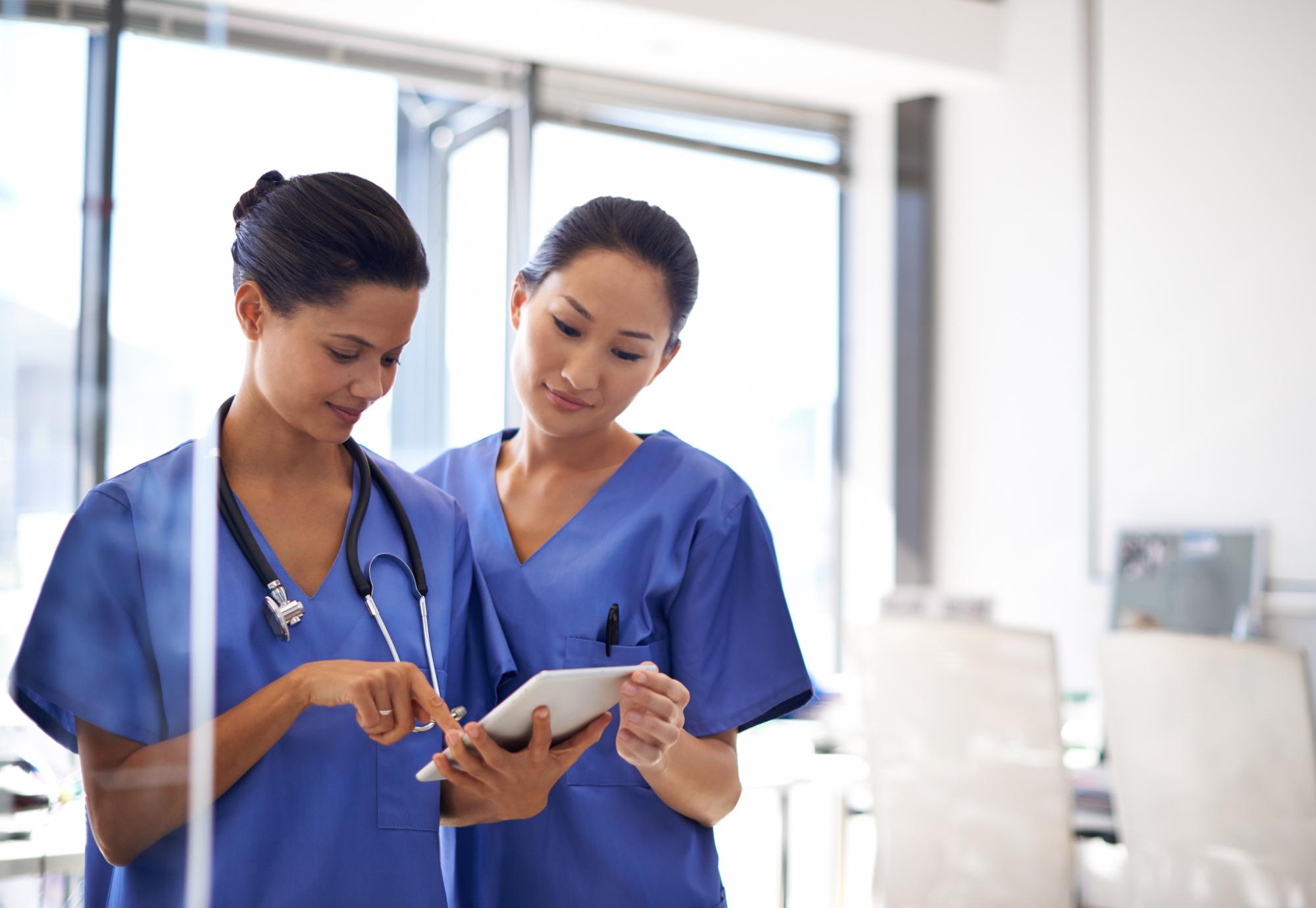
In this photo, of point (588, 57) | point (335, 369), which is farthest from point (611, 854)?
point (588, 57)

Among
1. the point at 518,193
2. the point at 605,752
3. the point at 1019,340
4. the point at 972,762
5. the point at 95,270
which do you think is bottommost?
the point at 972,762

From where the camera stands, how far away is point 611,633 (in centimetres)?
102

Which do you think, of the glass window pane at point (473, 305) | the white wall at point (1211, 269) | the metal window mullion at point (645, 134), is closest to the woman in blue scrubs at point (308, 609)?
the glass window pane at point (473, 305)

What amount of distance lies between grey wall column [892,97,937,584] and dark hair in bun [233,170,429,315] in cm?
284

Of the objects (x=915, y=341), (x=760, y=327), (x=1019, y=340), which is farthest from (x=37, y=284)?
(x=915, y=341)

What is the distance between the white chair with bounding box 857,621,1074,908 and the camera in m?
2.02

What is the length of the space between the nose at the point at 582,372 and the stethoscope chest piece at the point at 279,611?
33 cm

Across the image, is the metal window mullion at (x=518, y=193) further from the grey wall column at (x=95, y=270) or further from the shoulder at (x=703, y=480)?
the grey wall column at (x=95, y=270)

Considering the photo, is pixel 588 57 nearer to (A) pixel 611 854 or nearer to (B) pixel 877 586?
(B) pixel 877 586

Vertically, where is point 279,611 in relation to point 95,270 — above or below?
below

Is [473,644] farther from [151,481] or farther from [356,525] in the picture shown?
[151,481]

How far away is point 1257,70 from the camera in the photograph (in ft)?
8.80

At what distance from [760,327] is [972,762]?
1431 mm

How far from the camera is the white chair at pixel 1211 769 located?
5.86ft
